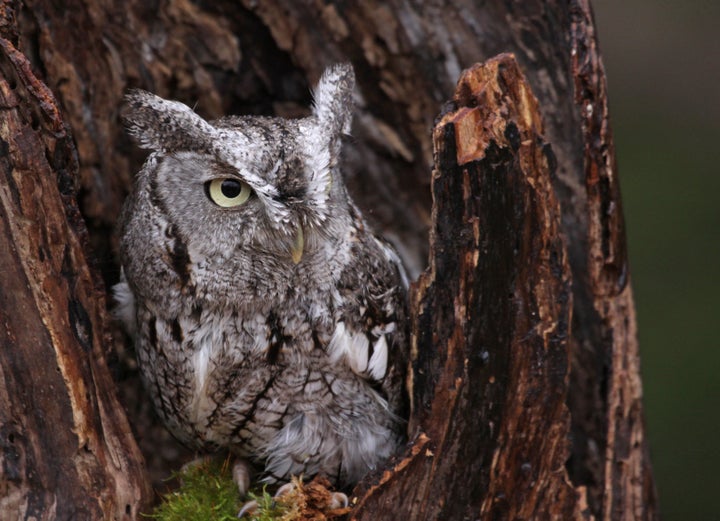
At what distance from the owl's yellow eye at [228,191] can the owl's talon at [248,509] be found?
0.90 meters

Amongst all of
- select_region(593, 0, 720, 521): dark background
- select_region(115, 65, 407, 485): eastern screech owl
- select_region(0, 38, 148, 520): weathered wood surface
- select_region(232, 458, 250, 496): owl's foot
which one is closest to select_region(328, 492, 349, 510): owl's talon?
select_region(115, 65, 407, 485): eastern screech owl

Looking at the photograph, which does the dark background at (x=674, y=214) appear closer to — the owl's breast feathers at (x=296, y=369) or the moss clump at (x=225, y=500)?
the owl's breast feathers at (x=296, y=369)

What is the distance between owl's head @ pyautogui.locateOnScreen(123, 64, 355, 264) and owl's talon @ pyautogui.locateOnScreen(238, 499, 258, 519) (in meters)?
0.76

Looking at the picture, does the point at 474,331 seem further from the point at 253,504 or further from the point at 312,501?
the point at 253,504

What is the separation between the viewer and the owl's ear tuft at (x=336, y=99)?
2.22 metres

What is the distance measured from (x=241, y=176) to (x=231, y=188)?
72 millimetres

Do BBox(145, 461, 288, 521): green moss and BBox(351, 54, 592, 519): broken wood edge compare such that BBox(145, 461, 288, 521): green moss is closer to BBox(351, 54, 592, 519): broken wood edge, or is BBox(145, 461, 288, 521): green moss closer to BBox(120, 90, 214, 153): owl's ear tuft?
BBox(351, 54, 592, 519): broken wood edge

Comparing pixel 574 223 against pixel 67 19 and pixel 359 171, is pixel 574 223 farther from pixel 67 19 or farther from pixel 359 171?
pixel 67 19

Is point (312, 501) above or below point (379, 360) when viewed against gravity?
below

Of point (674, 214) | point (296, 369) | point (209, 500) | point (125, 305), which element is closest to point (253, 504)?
point (209, 500)

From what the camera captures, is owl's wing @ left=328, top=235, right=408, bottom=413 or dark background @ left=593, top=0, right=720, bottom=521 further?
dark background @ left=593, top=0, right=720, bottom=521

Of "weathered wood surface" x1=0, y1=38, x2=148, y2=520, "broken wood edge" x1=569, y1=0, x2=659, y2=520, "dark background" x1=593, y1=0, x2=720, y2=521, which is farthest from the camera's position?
"dark background" x1=593, y1=0, x2=720, y2=521

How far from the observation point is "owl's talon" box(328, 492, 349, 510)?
7.47 feet

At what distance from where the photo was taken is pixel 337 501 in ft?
7.57
